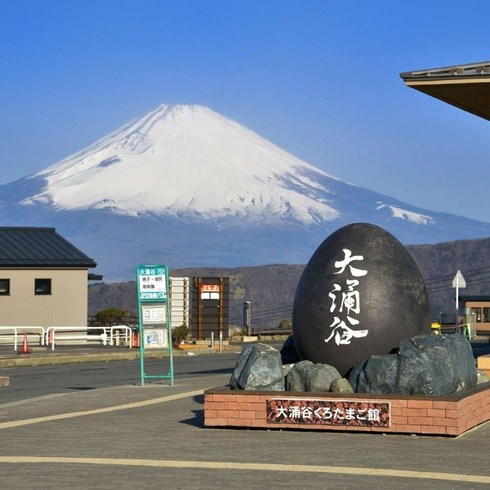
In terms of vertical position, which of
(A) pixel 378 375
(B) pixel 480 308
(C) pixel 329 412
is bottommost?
(C) pixel 329 412

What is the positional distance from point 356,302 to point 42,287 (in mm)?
33447

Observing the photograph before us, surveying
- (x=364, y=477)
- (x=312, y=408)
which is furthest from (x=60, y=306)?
(x=364, y=477)

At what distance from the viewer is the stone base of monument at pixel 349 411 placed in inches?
554

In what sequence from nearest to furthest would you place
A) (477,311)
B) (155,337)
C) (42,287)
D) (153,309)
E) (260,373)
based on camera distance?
1. (260,373)
2. (153,309)
3. (155,337)
4. (42,287)
5. (477,311)

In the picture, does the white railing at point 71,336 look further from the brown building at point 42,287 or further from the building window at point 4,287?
the building window at point 4,287

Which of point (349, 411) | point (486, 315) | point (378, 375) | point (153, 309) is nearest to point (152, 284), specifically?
point (153, 309)

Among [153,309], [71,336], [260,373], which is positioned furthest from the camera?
[71,336]

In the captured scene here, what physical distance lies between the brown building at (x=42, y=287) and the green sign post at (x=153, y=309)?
81.8 ft

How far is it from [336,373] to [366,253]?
72.6 inches

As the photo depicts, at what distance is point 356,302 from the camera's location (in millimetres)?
16156

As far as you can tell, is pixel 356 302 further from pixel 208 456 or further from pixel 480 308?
pixel 480 308

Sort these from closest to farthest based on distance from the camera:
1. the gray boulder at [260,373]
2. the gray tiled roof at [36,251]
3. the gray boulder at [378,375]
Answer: the gray boulder at [378,375] < the gray boulder at [260,373] < the gray tiled roof at [36,251]

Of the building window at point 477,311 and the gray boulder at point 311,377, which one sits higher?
the building window at point 477,311

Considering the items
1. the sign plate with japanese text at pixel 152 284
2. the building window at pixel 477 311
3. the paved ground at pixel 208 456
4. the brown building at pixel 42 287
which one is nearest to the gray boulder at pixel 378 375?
the paved ground at pixel 208 456
